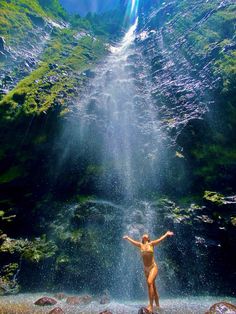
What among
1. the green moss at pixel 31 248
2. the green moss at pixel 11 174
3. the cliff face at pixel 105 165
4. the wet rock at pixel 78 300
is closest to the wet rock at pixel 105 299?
the wet rock at pixel 78 300

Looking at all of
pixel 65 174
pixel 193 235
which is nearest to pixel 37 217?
pixel 65 174

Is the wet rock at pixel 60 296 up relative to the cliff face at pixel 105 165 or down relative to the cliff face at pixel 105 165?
down

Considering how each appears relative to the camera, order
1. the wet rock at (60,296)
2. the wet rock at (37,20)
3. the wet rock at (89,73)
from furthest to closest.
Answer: the wet rock at (37,20)
the wet rock at (89,73)
the wet rock at (60,296)

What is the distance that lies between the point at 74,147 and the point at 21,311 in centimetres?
1374

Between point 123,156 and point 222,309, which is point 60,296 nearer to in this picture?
point 222,309

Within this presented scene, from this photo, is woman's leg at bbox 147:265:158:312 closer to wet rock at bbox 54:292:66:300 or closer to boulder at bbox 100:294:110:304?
boulder at bbox 100:294:110:304

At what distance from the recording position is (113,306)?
1259 cm

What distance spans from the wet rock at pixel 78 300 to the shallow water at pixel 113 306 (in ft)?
0.78

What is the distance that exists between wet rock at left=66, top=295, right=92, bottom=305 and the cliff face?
1526 mm

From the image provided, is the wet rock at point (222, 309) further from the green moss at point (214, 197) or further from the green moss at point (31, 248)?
the green moss at point (31, 248)

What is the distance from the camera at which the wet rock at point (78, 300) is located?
12992mm

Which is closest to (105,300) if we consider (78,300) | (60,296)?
(78,300)

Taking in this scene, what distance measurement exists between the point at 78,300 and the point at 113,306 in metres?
1.71

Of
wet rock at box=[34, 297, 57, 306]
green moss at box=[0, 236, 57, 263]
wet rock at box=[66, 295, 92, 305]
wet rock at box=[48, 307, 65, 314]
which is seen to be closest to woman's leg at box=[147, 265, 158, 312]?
wet rock at box=[48, 307, 65, 314]
